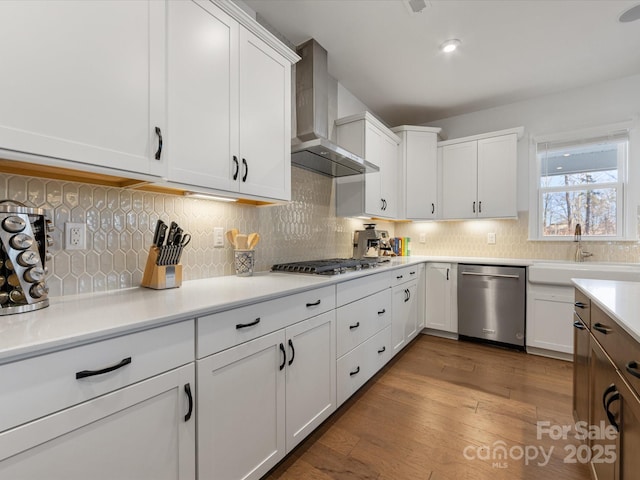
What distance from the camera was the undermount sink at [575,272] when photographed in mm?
2573

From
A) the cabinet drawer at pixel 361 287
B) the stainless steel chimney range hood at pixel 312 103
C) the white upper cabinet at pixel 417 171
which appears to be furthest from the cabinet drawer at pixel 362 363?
the white upper cabinet at pixel 417 171

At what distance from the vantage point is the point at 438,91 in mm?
3320

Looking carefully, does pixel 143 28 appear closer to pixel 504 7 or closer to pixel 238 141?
pixel 238 141

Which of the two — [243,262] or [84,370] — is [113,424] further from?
[243,262]

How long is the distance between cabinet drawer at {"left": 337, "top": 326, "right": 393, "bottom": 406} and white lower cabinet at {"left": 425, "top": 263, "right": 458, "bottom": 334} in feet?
3.61

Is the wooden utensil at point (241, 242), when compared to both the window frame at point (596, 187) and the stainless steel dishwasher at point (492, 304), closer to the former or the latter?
the stainless steel dishwasher at point (492, 304)

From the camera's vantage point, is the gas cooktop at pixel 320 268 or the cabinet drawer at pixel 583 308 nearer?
the cabinet drawer at pixel 583 308

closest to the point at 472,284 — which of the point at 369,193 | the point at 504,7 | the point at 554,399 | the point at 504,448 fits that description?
the point at 554,399

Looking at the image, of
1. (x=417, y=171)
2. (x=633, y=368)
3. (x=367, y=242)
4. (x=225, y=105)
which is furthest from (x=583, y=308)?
(x=417, y=171)

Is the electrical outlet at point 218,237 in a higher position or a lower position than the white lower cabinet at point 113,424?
higher

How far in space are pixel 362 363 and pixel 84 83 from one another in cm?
215

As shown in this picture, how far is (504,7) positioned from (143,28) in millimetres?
2327

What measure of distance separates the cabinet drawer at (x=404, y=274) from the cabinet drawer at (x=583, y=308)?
1287mm

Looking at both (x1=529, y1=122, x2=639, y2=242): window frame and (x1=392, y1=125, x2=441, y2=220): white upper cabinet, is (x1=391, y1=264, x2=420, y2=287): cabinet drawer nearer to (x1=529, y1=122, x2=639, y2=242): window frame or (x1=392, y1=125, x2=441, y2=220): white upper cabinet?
(x1=392, y1=125, x2=441, y2=220): white upper cabinet
